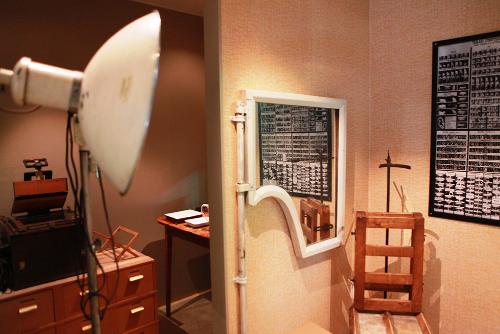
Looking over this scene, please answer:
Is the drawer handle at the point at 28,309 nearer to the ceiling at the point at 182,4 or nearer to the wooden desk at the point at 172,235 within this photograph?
the wooden desk at the point at 172,235

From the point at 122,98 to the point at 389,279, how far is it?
5.83ft

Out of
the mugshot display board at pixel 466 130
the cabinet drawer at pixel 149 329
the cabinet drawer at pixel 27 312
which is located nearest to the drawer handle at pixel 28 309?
the cabinet drawer at pixel 27 312

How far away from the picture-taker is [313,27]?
1.97 m

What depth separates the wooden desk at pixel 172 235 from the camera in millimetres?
2561

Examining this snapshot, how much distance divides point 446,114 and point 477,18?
21.5 inches

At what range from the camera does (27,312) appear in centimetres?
186

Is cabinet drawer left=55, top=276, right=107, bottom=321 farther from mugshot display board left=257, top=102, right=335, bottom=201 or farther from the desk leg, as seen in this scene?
mugshot display board left=257, top=102, right=335, bottom=201

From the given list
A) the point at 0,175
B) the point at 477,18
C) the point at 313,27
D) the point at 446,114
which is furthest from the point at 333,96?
the point at 0,175

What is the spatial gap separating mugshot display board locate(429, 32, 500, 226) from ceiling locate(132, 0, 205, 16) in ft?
6.44

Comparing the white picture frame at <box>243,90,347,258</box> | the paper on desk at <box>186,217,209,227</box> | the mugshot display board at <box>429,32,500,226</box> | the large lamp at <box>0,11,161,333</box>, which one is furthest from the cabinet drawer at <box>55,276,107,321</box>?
the mugshot display board at <box>429,32,500,226</box>

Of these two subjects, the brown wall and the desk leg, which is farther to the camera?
the desk leg

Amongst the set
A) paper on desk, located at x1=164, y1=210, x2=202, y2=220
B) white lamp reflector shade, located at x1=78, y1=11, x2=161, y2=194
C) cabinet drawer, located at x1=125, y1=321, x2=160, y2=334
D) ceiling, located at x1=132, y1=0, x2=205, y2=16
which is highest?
ceiling, located at x1=132, y1=0, x2=205, y2=16

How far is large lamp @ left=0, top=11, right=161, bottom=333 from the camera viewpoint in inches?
28.9

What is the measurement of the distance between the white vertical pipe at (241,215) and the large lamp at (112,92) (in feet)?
2.48
